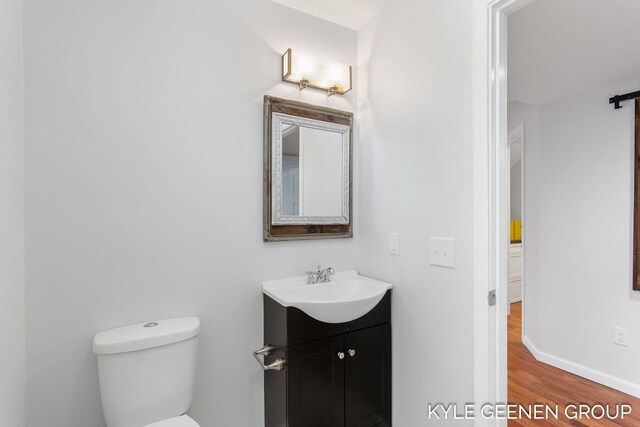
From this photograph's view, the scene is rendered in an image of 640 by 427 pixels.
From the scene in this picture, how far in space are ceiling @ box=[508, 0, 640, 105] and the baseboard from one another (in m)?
2.19

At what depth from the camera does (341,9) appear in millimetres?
1805

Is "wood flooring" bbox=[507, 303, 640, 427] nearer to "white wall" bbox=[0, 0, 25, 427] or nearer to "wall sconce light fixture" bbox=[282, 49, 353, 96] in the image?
"wall sconce light fixture" bbox=[282, 49, 353, 96]

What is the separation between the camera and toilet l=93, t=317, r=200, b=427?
3.90ft

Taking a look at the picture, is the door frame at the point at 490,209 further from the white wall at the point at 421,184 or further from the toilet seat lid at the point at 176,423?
the toilet seat lid at the point at 176,423

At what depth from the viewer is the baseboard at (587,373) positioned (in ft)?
7.27

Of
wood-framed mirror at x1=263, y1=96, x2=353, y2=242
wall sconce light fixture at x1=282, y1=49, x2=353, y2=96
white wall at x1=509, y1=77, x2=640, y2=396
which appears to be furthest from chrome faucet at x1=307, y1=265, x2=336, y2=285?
white wall at x1=509, y1=77, x2=640, y2=396

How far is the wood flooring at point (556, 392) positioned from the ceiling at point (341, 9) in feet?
8.62

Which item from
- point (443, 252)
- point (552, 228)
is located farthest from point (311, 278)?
point (552, 228)

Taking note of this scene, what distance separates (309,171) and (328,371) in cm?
106

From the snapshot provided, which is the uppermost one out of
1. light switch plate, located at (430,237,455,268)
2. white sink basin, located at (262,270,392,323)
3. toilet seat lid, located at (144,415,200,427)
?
light switch plate, located at (430,237,455,268)

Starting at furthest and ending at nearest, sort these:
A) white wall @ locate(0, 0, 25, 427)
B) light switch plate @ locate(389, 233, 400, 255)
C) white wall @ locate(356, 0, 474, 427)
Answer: light switch plate @ locate(389, 233, 400, 255)
white wall @ locate(356, 0, 474, 427)
white wall @ locate(0, 0, 25, 427)

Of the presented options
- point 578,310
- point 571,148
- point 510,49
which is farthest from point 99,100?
point 578,310

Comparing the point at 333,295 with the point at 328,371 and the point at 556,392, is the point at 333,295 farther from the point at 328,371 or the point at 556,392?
the point at 556,392

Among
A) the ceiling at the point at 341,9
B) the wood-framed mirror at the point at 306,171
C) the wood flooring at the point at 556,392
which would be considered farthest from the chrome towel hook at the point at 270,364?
the ceiling at the point at 341,9
